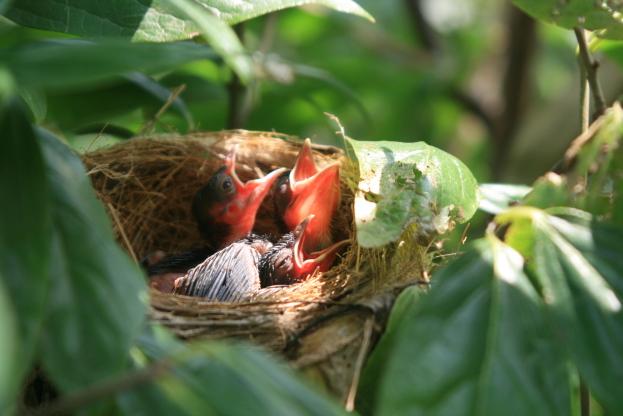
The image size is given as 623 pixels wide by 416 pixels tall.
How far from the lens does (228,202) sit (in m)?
1.92

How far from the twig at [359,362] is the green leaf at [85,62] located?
44 cm

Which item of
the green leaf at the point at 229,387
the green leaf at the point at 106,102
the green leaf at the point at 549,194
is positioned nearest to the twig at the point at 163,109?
the green leaf at the point at 106,102

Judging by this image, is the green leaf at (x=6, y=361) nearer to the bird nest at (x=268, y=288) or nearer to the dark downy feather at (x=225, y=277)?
the bird nest at (x=268, y=288)

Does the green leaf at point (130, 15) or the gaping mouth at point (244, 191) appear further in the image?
the gaping mouth at point (244, 191)

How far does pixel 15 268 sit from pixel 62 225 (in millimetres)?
99

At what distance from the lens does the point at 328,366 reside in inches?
41.2

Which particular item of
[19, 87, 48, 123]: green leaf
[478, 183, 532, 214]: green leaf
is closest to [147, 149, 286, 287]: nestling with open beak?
[478, 183, 532, 214]: green leaf

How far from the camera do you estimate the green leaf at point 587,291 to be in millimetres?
785

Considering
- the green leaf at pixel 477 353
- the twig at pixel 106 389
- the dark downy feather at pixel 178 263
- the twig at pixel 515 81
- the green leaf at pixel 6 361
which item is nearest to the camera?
the green leaf at pixel 6 361

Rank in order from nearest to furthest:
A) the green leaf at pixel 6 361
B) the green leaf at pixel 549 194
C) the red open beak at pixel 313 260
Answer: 1. the green leaf at pixel 6 361
2. the green leaf at pixel 549 194
3. the red open beak at pixel 313 260

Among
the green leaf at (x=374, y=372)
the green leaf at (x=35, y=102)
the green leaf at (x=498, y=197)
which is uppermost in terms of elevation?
the green leaf at (x=35, y=102)

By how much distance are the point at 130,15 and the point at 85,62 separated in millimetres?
491

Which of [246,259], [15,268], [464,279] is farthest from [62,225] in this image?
[246,259]

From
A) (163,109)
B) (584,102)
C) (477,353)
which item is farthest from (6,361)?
(163,109)
